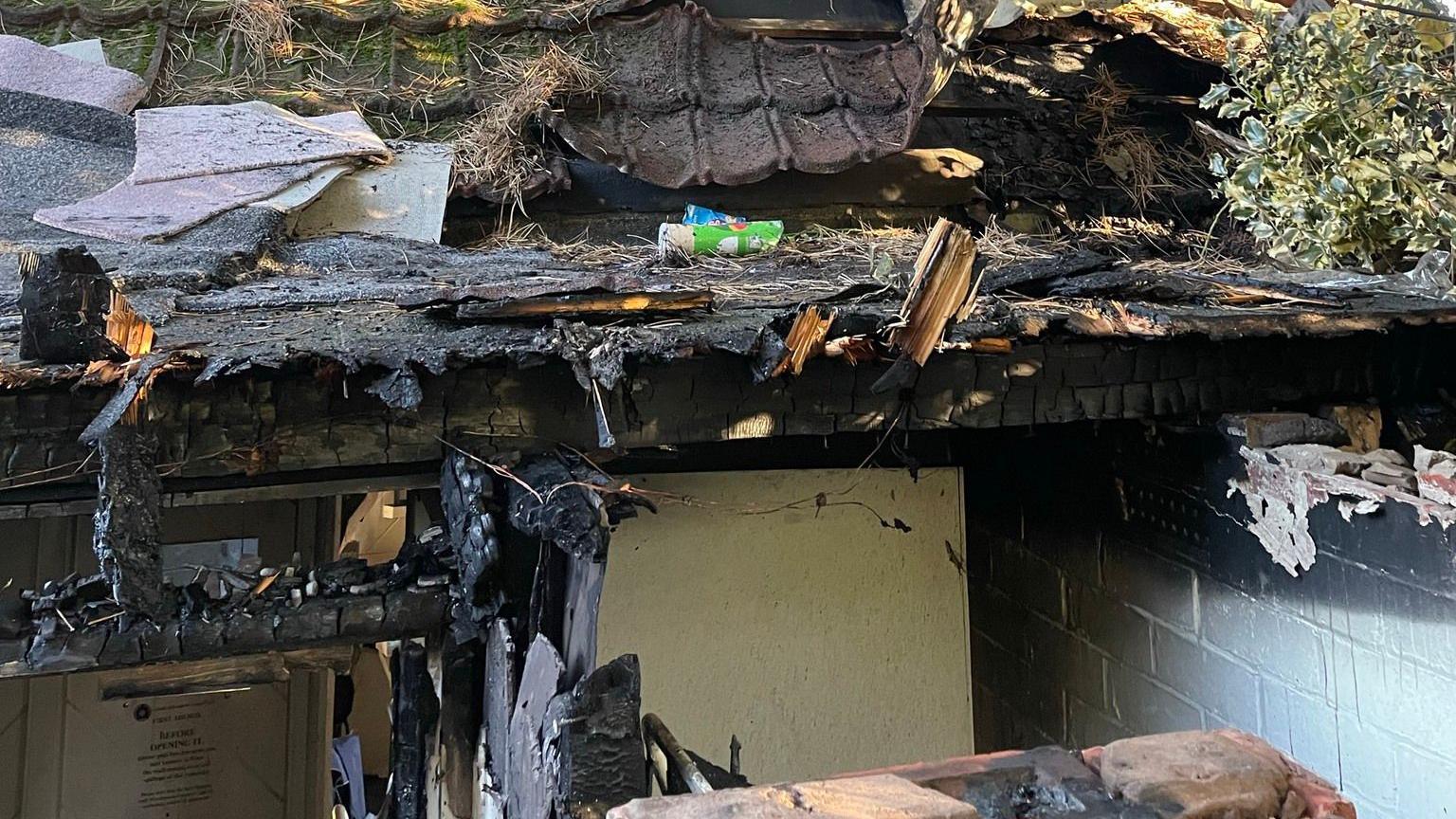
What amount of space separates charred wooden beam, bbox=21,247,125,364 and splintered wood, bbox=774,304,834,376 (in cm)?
131

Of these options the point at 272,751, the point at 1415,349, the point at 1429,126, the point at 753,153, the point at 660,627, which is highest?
the point at 1429,126

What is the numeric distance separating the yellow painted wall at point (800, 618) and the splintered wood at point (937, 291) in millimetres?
1400

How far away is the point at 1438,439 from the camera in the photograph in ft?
8.98

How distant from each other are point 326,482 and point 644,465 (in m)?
1.07

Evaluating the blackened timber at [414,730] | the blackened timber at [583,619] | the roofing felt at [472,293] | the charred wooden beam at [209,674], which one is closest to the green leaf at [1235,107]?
the roofing felt at [472,293]

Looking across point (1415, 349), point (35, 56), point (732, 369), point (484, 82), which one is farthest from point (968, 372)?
point (35, 56)

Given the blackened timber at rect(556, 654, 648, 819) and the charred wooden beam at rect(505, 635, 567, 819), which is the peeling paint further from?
the charred wooden beam at rect(505, 635, 567, 819)

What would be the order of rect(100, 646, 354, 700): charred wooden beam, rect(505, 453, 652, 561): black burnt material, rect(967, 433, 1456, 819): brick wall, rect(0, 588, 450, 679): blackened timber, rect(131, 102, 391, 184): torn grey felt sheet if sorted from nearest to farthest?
rect(505, 453, 652, 561): black burnt material < rect(0, 588, 450, 679): blackened timber < rect(967, 433, 1456, 819): brick wall < rect(131, 102, 391, 184): torn grey felt sheet < rect(100, 646, 354, 700): charred wooden beam

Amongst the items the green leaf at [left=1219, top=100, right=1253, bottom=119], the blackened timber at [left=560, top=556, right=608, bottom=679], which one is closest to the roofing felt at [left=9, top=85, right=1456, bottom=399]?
the blackened timber at [left=560, top=556, right=608, bottom=679]

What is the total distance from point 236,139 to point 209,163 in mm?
199

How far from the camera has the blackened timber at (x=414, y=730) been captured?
8.81ft

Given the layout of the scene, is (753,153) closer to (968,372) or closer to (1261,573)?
(968,372)

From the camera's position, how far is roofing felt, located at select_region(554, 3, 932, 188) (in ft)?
12.7

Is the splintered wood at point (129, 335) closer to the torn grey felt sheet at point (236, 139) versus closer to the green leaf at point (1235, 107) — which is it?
the torn grey felt sheet at point (236, 139)
